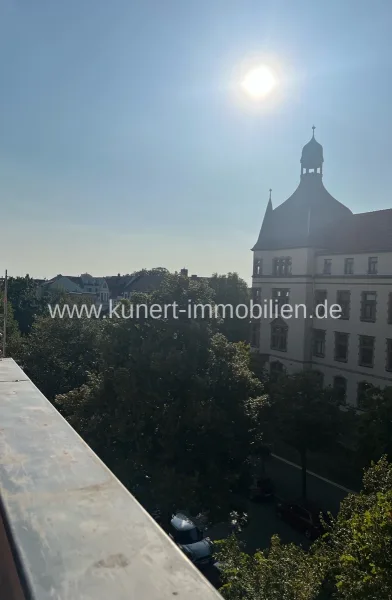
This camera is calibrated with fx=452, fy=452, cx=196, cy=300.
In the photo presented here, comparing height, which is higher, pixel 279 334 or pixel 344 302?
pixel 344 302

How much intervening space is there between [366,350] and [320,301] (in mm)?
4846

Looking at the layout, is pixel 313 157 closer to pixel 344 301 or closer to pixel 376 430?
pixel 344 301

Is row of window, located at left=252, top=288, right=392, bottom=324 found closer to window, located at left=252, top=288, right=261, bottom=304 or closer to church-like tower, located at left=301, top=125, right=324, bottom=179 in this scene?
window, located at left=252, top=288, right=261, bottom=304

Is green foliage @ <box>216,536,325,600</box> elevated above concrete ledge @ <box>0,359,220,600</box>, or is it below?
below

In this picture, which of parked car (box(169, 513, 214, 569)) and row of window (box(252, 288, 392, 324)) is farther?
row of window (box(252, 288, 392, 324))

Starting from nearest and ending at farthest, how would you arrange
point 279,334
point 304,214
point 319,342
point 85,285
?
point 319,342 < point 279,334 < point 304,214 < point 85,285

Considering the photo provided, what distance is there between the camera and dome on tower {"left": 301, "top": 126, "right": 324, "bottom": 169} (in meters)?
35.7

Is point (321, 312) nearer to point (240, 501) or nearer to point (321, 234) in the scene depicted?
point (321, 234)

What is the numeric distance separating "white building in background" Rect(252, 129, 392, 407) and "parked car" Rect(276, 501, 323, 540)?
1150 cm

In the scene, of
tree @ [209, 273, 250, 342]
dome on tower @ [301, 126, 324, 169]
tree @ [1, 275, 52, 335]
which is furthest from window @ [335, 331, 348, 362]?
tree @ [1, 275, 52, 335]

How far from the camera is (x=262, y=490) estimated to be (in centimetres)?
2067

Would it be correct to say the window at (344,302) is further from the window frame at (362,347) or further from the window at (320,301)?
the window frame at (362,347)

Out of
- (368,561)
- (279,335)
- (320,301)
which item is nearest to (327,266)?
(320,301)

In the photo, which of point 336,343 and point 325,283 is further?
point 325,283
